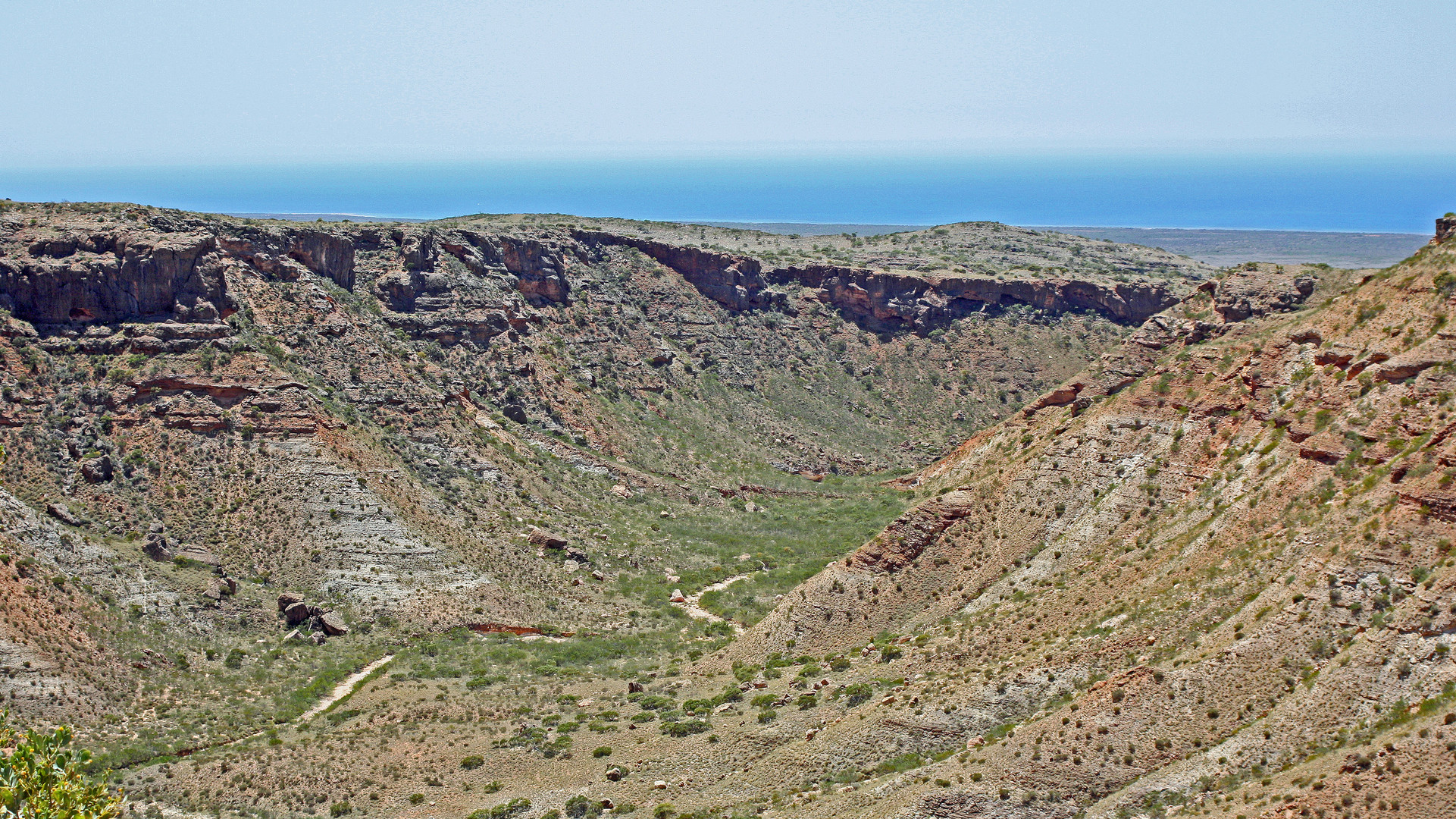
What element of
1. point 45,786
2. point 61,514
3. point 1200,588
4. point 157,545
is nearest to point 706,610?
point 157,545

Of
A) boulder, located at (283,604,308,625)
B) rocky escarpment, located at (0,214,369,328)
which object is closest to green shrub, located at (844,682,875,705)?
boulder, located at (283,604,308,625)

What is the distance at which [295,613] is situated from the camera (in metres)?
47.8

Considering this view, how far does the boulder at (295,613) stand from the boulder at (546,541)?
43.4ft

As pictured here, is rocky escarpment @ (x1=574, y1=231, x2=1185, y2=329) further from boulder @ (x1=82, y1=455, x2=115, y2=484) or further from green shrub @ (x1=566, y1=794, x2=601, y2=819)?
green shrub @ (x1=566, y1=794, x2=601, y2=819)

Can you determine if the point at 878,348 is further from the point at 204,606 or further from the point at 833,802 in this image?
the point at 833,802

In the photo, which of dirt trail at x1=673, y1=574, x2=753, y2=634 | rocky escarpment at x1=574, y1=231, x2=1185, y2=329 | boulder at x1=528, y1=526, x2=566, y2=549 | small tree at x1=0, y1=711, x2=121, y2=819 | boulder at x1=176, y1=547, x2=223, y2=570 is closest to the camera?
small tree at x1=0, y1=711, x2=121, y2=819

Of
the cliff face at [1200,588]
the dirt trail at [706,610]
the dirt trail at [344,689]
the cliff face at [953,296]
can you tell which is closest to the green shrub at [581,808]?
the cliff face at [1200,588]

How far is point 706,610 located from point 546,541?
9.69m

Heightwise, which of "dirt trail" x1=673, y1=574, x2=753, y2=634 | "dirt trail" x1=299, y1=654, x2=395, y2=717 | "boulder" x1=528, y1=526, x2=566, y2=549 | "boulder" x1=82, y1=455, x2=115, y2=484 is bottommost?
"dirt trail" x1=299, y1=654, x2=395, y2=717

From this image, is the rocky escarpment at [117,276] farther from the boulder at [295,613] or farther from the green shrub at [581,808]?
the green shrub at [581,808]

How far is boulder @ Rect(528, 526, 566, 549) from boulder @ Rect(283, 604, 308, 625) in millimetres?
13236

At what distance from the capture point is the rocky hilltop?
26828 mm

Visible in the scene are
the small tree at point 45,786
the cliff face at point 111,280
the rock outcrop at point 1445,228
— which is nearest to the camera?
the small tree at point 45,786

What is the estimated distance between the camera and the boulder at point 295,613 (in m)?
47.7
